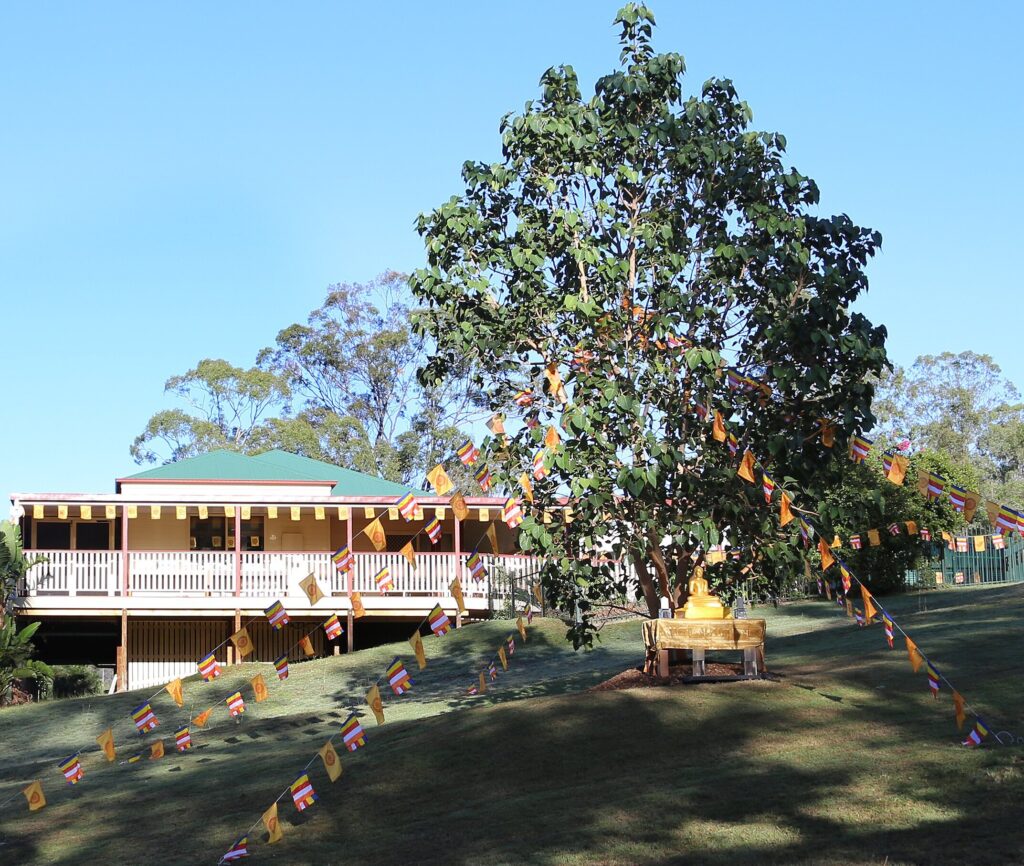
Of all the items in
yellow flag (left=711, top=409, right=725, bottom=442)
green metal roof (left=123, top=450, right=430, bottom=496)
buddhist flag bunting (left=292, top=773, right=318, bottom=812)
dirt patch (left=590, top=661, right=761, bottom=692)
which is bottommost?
buddhist flag bunting (left=292, top=773, right=318, bottom=812)

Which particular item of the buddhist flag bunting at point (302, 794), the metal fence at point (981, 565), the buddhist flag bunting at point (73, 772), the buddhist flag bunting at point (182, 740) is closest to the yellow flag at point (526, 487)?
the buddhist flag bunting at point (302, 794)

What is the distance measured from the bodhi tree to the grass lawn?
2.01 meters

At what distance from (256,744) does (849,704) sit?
765 centimetres

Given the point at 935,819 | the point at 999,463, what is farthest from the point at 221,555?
the point at 999,463

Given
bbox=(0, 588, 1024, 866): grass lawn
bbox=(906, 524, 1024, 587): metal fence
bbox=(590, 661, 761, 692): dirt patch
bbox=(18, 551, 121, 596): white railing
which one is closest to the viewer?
bbox=(0, 588, 1024, 866): grass lawn

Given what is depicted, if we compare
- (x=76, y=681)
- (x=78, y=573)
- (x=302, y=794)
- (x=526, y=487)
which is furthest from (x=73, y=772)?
(x=76, y=681)

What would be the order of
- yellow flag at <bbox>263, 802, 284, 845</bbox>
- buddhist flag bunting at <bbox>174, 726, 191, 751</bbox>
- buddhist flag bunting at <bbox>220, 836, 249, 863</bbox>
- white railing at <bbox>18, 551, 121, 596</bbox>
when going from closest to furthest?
buddhist flag bunting at <bbox>220, 836, 249, 863</bbox> < yellow flag at <bbox>263, 802, 284, 845</bbox> < buddhist flag bunting at <bbox>174, 726, 191, 751</bbox> < white railing at <bbox>18, 551, 121, 596</bbox>

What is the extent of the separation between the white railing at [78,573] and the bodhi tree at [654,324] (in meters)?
11.9

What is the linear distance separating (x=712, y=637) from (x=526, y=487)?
2702 millimetres

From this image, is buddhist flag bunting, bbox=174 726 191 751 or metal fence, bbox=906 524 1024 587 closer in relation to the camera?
buddhist flag bunting, bbox=174 726 191 751

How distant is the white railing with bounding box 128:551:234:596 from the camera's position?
83.1 feet

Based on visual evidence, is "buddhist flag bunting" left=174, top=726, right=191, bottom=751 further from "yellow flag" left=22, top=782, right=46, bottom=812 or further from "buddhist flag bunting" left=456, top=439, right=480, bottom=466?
"buddhist flag bunting" left=456, top=439, right=480, bottom=466

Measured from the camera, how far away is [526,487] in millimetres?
14586

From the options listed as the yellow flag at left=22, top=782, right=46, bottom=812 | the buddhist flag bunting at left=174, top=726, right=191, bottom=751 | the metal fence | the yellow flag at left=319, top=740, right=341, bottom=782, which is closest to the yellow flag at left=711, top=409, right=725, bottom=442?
the yellow flag at left=319, top=740, right=341, bottom=782
